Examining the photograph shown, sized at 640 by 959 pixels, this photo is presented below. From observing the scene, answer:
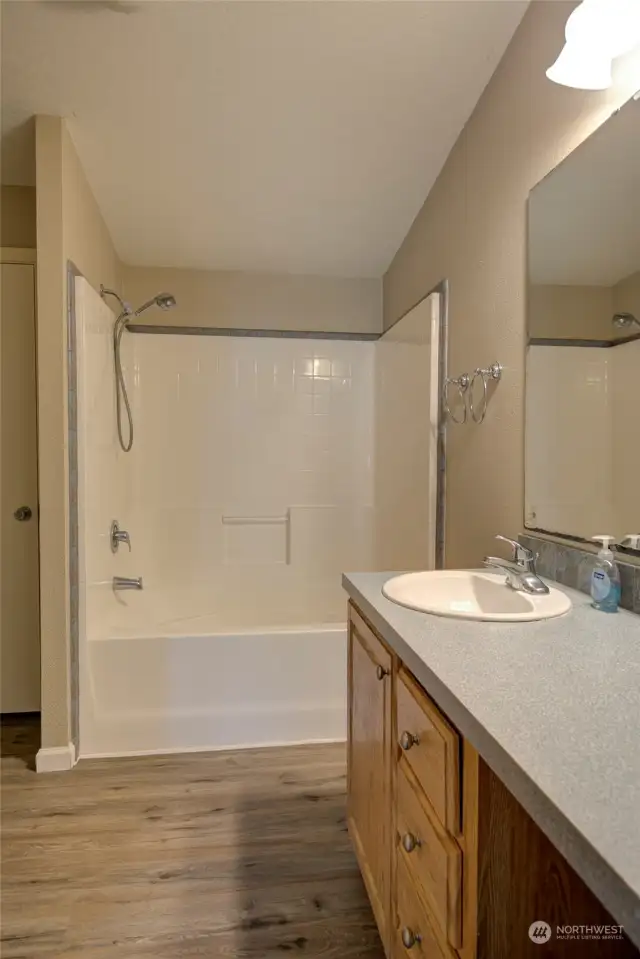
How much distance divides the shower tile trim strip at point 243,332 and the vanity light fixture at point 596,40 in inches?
77.1

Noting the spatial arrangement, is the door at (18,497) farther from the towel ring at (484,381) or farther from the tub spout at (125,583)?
the towel ring at (484,381)

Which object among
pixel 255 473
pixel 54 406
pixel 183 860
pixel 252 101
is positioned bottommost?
pixel 183 860

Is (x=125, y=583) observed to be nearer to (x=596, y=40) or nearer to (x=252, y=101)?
(x=252, y=101)

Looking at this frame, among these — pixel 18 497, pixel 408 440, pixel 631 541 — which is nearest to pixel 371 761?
pixel 631 541

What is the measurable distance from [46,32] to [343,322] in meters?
1.88

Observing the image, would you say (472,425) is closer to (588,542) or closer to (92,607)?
(588,542)

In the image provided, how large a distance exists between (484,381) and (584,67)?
886 mm

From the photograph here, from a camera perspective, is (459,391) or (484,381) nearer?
(484,381)

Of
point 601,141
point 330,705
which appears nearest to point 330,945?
point 330,705

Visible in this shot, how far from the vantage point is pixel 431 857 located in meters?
0.92

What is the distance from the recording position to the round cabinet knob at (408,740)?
101cm

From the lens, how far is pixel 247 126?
2.10 metres

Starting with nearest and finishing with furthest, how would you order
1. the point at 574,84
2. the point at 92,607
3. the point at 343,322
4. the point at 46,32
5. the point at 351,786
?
the point at 574,84 < the point at 351,786 < the point at 46,32 < the point at 92,607 < the point at 343,322

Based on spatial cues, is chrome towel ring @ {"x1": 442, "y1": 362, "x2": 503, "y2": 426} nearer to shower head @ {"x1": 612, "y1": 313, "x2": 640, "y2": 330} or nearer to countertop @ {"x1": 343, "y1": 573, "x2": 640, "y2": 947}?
shower head @ {"x1": 612, "y1": 313, "x2": 640, "y2": 330}
